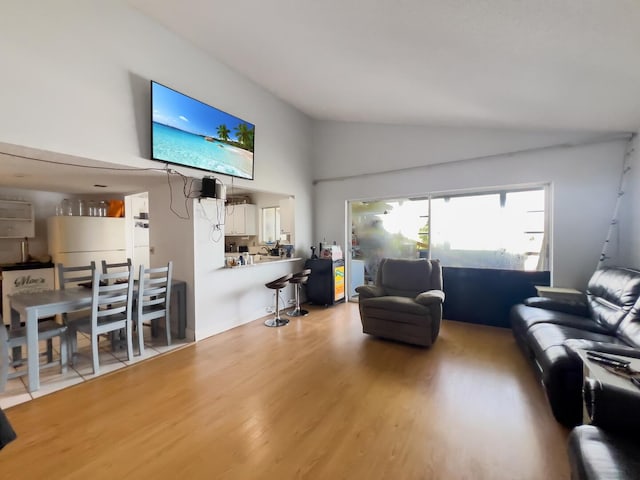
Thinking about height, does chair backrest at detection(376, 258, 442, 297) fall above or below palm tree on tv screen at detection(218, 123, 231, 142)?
below

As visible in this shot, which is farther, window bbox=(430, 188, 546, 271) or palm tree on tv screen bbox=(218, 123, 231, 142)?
window bbox=(430, 188, 546, 271)

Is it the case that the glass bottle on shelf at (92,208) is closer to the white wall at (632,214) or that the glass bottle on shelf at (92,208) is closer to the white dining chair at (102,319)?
the white dining chair at (102,319)

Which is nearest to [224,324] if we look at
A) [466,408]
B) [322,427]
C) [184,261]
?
[184,261]

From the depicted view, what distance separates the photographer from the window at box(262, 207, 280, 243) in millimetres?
5949

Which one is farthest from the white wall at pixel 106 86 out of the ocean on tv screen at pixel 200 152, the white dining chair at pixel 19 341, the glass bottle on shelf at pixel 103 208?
the glass bottle on shelf at pixel 103 208

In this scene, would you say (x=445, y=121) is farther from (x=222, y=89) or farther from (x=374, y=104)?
(x=222, y=89)

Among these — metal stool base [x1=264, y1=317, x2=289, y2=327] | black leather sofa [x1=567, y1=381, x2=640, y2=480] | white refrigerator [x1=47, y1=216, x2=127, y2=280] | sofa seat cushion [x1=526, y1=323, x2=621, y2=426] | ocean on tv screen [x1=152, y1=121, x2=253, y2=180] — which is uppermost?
ocean on tv screen [x1=152, y1=121, x2=253, y2=180]

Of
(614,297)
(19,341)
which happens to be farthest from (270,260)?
(614,297)

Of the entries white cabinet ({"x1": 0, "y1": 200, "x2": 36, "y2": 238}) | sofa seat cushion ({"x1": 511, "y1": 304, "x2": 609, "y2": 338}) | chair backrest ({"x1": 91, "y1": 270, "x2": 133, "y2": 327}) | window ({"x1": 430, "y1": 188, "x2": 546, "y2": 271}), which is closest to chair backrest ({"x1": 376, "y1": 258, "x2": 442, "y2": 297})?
window ({"x1": 430, "y1": 188, "x2": 546, "y2": 271})

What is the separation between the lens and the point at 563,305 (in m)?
2.86

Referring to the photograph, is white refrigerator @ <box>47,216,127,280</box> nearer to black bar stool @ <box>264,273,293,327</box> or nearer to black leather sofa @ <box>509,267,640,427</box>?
black bar stool @ <box>264,273,293,327</box>

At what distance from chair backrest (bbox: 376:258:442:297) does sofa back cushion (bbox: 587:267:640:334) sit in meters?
1.47

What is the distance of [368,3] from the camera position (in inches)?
72.0

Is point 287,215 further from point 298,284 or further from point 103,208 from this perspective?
point 103,208
